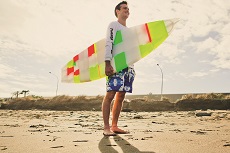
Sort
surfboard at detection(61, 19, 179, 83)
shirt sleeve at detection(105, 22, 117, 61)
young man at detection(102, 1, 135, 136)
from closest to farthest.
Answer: young man at detection(102, 1, 135, 136)
shirt sleeve at detection(105, 22, 117, 61)
surfboard at detection(61, 19, 179, 83)

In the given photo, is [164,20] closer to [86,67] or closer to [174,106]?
[86,67]

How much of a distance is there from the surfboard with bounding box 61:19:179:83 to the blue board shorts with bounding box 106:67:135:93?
73mm

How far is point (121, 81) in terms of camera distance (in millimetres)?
3033

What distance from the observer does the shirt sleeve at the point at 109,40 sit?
313 cm

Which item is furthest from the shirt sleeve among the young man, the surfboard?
the surfboard

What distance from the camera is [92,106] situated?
1378 centimetres

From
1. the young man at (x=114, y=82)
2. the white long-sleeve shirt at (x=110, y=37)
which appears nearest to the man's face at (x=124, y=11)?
the young man at (x=114, y=82)

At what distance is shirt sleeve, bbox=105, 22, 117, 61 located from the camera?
10.3 feet

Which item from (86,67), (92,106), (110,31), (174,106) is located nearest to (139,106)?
(174,106)

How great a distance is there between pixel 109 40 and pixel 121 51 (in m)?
0.29

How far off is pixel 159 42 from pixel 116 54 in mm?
817

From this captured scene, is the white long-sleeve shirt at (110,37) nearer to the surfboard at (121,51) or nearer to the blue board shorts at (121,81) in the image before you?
the surfboard at (121,51)

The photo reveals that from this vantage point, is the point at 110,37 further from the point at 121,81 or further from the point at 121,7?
the point at 121,81

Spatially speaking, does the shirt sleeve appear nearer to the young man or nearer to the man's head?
the young man
